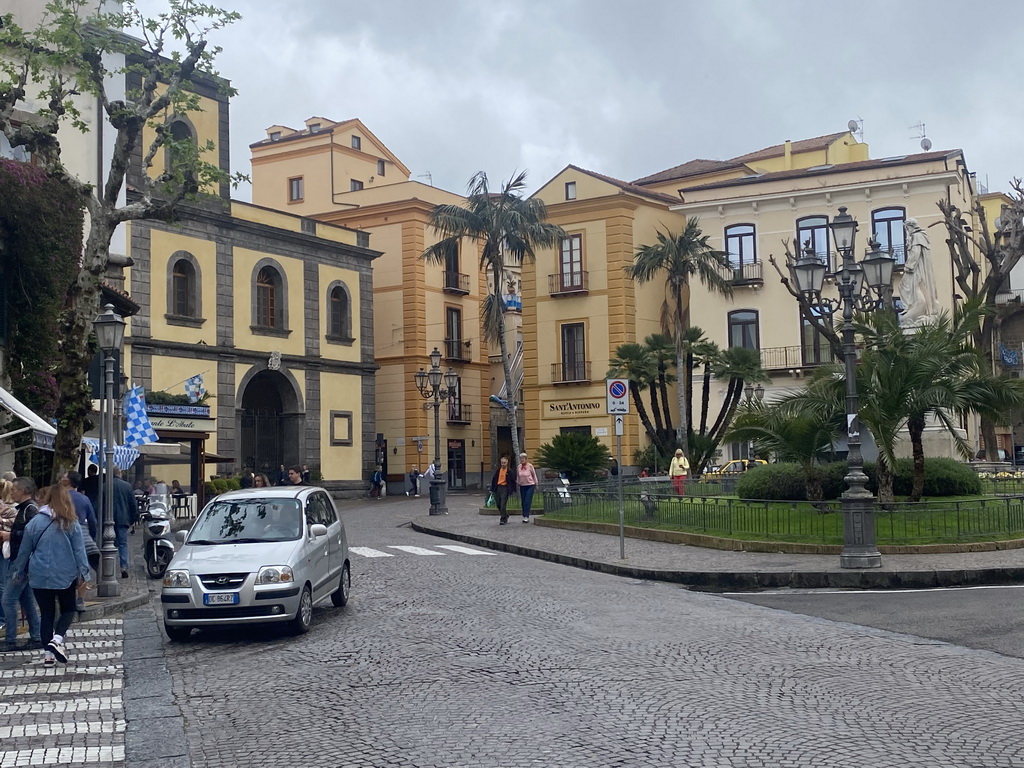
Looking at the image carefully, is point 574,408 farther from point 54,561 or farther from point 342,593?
point 54,561

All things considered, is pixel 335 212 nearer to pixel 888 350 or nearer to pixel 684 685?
pixel 888 350

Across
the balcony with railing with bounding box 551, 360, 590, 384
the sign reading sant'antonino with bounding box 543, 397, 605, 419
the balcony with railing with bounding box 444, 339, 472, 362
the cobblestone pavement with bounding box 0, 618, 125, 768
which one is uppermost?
the balcony with railing with bounding box 444, 339, 472, 362

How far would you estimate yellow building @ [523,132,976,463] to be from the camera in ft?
152

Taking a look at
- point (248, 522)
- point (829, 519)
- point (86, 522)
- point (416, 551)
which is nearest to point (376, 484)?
point (416, 551)

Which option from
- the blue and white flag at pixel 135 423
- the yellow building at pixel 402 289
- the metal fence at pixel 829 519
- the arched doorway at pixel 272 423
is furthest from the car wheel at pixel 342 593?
the yellow building at pixel 402 289

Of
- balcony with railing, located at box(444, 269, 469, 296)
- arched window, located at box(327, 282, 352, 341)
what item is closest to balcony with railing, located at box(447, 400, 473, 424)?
balcony with railing, located at box(444, 269, 469, 296)

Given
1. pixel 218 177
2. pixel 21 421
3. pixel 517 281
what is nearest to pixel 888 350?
pixel 218 177

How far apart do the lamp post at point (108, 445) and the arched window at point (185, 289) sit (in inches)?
1043

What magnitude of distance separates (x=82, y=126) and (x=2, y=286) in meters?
5.70

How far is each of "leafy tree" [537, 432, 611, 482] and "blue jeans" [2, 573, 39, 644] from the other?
2889 cm

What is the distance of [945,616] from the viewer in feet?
42.2

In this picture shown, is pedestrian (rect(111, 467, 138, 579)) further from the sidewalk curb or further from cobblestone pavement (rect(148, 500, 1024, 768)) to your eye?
the sidewalk curb

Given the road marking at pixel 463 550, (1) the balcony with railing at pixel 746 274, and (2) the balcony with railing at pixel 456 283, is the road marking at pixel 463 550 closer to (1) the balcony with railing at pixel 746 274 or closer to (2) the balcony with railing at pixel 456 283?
(1) the balcony with railing at pixel 746 274

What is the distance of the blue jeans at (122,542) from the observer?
19.1m
